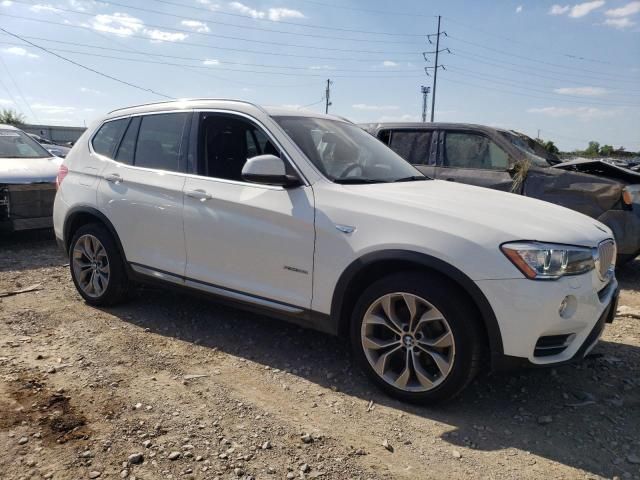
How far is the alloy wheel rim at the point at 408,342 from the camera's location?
9.92 ft

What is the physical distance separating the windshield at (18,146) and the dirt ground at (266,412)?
450 centimetres

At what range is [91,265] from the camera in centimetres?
487

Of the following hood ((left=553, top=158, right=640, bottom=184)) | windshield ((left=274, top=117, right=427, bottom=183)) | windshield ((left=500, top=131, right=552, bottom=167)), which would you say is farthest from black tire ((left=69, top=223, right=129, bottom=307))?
hood ((left=553, top=158, right=640, bottom=184))

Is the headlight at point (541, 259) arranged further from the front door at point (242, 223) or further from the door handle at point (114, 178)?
the door handle at point (114, 178)

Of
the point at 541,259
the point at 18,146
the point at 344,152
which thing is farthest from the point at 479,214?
the point at 18,146

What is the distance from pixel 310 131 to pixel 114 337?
2.24 metres

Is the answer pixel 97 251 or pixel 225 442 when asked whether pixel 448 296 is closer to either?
pixel 225 442

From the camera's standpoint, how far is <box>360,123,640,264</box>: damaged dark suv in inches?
229

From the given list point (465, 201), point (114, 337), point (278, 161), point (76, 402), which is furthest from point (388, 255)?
→ point (114, 337)

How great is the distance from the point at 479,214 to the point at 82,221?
12.0ft

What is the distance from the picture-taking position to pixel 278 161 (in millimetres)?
3416

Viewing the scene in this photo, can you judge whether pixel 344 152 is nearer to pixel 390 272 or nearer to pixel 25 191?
pixel 390 272

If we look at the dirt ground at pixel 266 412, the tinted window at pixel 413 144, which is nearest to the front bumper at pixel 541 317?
the dirt ground at pixel 266 412

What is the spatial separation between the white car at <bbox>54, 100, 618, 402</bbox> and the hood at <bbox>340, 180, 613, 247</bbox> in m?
0.01
